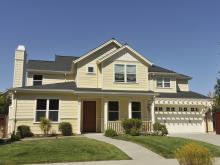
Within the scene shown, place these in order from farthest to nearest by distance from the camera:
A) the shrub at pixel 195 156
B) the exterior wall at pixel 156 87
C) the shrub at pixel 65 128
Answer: the exterior wall at pixel 156 87, the shrub at pixel 65 128, the shrub at pixel 195 156

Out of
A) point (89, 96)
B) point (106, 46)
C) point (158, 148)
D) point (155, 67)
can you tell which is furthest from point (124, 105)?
point (158, 148)

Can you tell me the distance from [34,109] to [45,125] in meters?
1.62

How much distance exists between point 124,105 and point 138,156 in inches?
461

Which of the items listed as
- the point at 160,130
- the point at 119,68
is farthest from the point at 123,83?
the point at 160,130

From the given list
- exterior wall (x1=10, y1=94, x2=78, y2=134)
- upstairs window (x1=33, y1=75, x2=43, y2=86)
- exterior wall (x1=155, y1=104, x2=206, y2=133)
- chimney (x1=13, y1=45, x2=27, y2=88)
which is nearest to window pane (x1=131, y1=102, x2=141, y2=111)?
exterior wall (x1=155, y1=104, x2=206, y2=133)

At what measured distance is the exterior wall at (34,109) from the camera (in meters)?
20.9

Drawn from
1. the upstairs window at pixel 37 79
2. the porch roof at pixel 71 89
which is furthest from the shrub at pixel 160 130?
the upstairs window at pixel 37 79

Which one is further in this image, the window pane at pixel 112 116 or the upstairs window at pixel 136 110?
the upstairs window at pixel 136 110

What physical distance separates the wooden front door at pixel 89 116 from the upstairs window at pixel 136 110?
3.58m

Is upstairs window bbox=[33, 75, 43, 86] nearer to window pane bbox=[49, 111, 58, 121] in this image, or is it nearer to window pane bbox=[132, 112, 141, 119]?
window pane bbox=[49, 111, 58, 121]

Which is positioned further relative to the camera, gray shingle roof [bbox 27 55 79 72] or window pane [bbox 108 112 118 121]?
gray shingle roof [bbox 27 55 79 72]

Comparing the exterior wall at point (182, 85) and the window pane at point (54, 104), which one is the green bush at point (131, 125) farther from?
the exterior wall at point (182, 85)

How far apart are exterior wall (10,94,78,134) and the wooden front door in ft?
4.83

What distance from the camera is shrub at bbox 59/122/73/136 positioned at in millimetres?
20984
